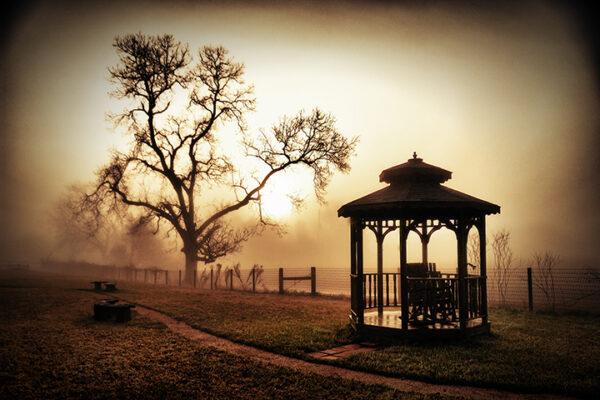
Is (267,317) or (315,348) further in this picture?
(267,317)

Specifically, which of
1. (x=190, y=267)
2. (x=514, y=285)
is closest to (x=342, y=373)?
(x=514, y=285)

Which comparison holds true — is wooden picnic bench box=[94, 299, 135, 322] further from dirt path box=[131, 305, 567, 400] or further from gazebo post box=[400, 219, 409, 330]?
gazebo post box=[400, 219, 409, 330]

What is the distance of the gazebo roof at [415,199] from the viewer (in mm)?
8391

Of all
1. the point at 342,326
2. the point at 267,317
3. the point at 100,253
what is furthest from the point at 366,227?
the point at 100,253

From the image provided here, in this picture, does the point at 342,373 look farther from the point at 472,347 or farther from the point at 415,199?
the point at 415,199

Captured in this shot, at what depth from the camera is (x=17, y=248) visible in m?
67.0

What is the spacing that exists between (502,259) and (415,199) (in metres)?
11.3

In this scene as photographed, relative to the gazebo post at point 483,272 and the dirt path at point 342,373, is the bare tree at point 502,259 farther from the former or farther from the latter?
the dirt path at point 342,373

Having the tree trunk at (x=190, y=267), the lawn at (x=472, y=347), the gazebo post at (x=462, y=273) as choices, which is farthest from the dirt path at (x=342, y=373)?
the tree trunk at (x=190, y=267)

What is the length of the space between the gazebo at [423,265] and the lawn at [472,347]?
0.53m

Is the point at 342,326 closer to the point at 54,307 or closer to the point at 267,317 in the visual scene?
the point at 267,317

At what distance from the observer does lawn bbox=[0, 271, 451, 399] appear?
5.29 m

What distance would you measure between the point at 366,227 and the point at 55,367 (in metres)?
6.99

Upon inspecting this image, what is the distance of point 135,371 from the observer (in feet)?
20.4
